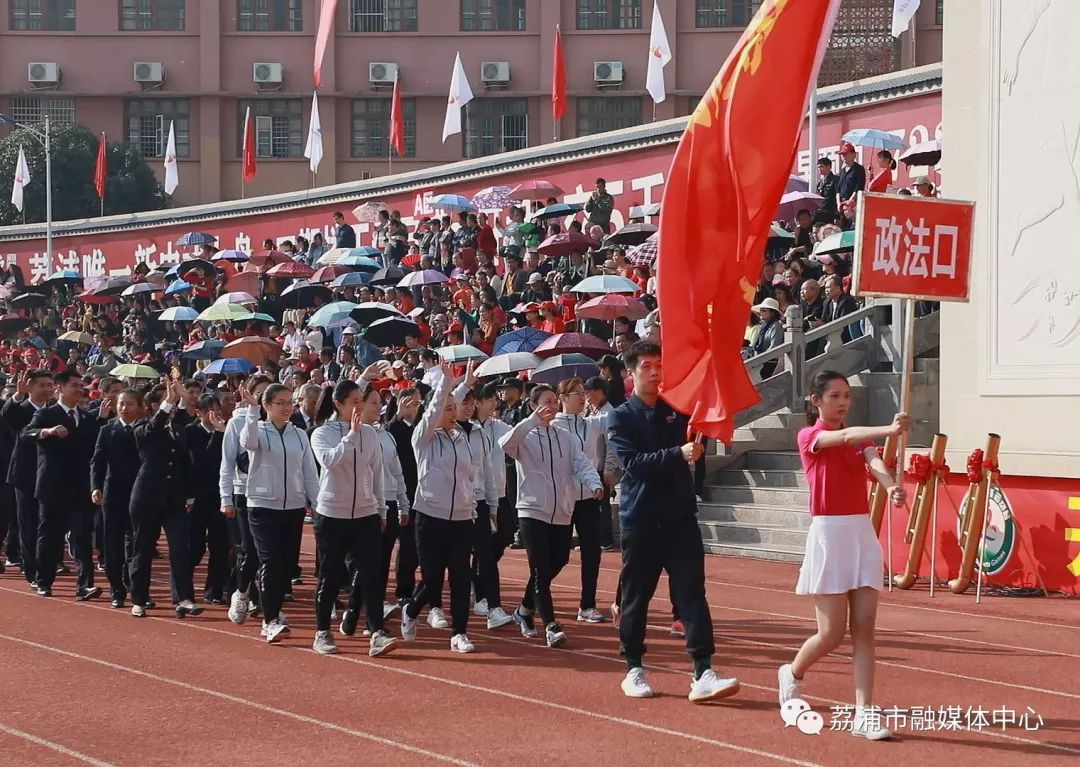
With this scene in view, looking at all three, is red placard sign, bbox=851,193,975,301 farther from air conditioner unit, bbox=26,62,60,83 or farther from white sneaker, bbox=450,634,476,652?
air conditioner unit, bbox=26,62,60,83

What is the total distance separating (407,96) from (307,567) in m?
34.4

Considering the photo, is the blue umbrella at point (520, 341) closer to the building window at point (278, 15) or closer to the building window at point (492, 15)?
the building window at point (492, 15)

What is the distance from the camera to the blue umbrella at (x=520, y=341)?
61.4 ft

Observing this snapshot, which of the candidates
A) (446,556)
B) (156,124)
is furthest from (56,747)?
(156,124)

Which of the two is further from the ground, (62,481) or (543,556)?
(62,481)

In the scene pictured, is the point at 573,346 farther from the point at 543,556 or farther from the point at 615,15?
the point at 615,15

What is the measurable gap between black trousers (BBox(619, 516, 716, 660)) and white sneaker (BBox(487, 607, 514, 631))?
9.44 feet

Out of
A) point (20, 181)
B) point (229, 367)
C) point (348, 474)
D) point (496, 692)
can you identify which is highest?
point (20, 181)

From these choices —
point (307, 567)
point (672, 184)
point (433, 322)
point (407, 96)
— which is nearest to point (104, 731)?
point (672, 184)

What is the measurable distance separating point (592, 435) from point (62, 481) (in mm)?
4740

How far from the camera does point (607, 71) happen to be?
155 feet

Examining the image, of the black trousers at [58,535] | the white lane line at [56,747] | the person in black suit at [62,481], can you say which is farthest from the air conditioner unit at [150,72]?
the white lane line at [56,747]

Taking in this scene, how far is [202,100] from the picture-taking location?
1954 inches

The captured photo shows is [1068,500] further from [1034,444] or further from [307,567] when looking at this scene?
[307,567]
